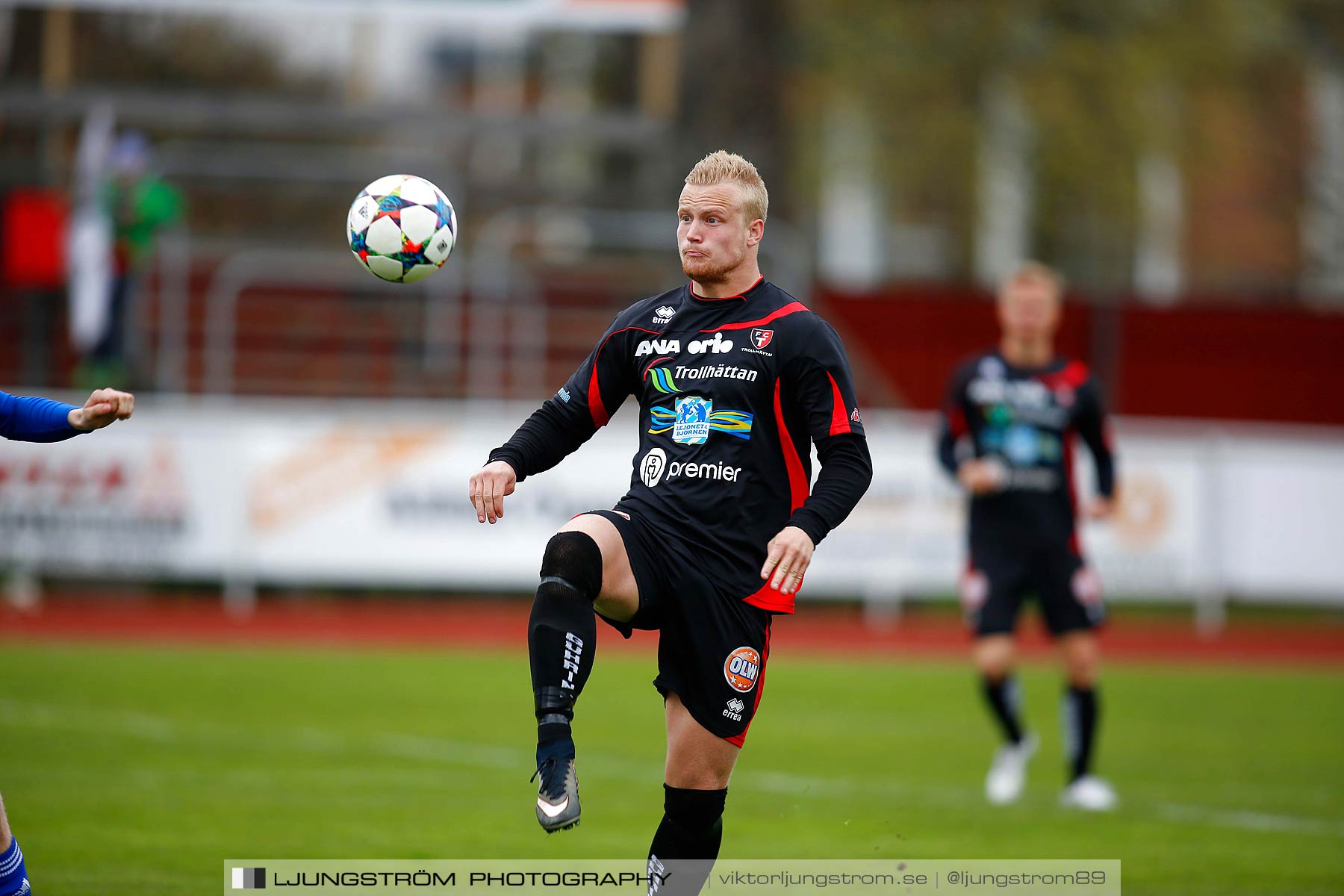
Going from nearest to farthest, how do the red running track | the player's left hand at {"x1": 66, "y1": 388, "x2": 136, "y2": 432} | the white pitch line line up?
the player's left hand at {"x1": 66, "y1": 388, "x2": 136, "y2": 432}
the white pitch line
the red running track

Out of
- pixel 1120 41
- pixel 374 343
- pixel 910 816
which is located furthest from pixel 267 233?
pixel 910 816

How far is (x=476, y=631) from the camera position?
702 inches

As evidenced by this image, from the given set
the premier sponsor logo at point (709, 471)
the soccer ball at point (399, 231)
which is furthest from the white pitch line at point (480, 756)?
the soccer ball at point (399, 231)

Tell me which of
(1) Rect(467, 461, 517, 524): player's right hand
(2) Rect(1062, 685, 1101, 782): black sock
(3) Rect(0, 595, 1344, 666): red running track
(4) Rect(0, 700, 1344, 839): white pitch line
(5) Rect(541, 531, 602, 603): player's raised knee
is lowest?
(3) Rect(0, 595, 1344, 666): red running track

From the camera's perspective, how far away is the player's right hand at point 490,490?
17.8 feet

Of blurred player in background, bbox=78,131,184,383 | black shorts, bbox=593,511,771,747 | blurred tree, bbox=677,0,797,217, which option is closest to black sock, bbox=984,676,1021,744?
black shorts, bbox=593,511,771,747

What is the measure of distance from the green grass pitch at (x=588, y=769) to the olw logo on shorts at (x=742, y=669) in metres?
2.20

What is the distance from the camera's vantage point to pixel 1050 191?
101 ft

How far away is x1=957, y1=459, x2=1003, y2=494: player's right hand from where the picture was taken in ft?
31.3

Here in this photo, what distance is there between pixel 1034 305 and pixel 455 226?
4.51 meters

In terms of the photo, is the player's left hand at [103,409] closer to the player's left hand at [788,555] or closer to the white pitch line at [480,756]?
the player's left hand at [788,555]

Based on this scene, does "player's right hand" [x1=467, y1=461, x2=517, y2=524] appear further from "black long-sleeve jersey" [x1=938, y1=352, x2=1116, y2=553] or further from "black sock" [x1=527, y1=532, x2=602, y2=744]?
"black long-sleeve jersey" [x1=938, y1=352, x2=1116, y2=553]

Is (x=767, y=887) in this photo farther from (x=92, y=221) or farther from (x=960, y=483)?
(x=92, y=221)

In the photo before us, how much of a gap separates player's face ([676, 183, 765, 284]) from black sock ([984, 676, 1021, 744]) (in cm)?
477
